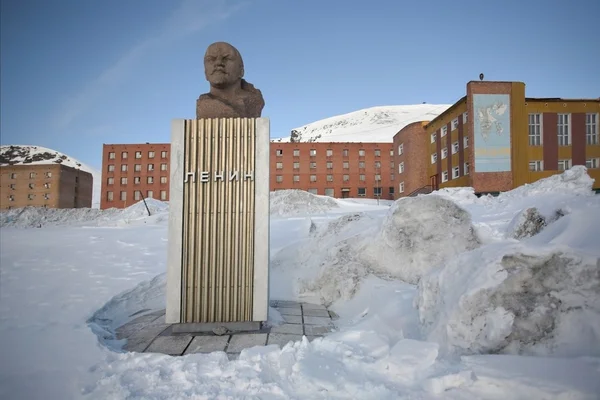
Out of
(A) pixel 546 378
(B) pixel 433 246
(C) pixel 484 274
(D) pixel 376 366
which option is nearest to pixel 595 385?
(A) pixel 546 378

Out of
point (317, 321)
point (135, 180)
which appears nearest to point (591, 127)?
point (317, 321)

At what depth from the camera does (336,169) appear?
160ft

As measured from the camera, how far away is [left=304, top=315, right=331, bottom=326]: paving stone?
4.99m

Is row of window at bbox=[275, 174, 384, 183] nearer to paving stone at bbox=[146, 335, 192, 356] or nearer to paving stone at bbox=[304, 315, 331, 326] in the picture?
paving stone at bbox=[304, 315, 331, 326]

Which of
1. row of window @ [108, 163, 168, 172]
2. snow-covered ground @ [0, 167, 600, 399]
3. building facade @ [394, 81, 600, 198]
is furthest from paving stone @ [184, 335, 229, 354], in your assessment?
row of window @ [108, 163, 168, 172]

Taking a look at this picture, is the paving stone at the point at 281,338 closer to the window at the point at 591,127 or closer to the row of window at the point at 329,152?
the window at the point at 591,127

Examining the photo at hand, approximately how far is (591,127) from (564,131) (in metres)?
1.84

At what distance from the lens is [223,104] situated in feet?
17.9

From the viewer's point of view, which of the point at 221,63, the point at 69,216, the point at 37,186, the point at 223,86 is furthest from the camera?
the point at 37,186

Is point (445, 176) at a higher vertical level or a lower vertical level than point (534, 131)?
lower

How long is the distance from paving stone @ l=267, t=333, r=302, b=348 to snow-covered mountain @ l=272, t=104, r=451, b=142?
8041 cm

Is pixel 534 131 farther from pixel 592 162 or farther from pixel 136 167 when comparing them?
pixel 136 167

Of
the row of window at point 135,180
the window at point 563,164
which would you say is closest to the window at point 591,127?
the window at point 563,164

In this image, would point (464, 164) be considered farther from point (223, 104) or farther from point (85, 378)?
point (85, 378)
